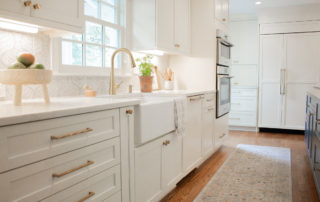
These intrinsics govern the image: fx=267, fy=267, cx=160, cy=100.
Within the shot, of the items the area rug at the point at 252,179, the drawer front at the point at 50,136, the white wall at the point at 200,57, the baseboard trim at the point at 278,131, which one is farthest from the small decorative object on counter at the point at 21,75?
the baseboard trim at the point at 278,131

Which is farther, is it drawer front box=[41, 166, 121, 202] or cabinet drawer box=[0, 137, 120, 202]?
drawer front box=[41, 166, 121, 202]

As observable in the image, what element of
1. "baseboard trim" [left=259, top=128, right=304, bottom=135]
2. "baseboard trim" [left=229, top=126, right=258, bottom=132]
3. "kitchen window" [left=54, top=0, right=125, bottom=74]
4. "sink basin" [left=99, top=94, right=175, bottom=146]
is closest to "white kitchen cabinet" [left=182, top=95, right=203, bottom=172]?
"sink basin" [left=99, top=94, right=175, bottom=146]

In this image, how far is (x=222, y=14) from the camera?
3.87m

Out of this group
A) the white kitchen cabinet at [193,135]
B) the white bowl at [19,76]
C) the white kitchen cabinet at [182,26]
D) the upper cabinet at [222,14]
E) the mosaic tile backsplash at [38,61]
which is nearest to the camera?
the white bowl at [19,76]

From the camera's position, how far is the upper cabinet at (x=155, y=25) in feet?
9.13

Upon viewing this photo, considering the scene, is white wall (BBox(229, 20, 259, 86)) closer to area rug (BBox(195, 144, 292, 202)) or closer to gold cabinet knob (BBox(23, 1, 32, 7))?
area rug (BBox(195, 144, 292, 202))

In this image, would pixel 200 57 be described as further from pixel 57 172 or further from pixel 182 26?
pixel 57 172

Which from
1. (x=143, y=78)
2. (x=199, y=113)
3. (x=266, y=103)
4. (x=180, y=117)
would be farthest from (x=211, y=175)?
(x=266, y=103)

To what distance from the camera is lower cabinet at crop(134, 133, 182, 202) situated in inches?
71.0

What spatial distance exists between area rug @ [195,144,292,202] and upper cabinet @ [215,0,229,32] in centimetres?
184

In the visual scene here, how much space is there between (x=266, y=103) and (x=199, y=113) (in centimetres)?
282

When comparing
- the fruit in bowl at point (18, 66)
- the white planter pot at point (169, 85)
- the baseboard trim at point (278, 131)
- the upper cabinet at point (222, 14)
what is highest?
the upper cabinet at point (222, 14)

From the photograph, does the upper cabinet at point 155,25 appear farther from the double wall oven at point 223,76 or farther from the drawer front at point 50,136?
the drawer front at point 50,136

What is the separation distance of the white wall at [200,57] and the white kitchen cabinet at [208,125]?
0.30m
